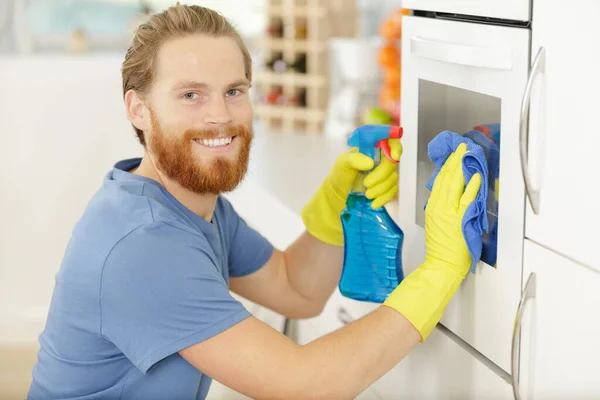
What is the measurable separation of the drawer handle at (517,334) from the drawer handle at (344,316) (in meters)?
0.72

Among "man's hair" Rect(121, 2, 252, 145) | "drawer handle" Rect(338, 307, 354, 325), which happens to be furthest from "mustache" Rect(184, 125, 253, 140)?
"drawer handle" Rect(338, 307, 354, 325)

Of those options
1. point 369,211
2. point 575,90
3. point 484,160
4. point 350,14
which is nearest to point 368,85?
point 350,14

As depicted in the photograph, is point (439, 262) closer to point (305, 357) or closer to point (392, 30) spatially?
point (305, 357)

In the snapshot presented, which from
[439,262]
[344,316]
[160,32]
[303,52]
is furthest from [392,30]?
[439,262]

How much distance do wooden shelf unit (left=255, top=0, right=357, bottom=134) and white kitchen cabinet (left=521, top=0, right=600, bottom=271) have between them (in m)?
2.21

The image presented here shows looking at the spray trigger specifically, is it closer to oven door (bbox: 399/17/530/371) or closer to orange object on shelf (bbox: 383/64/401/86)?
oven door (bbox: 399/17/530/371)

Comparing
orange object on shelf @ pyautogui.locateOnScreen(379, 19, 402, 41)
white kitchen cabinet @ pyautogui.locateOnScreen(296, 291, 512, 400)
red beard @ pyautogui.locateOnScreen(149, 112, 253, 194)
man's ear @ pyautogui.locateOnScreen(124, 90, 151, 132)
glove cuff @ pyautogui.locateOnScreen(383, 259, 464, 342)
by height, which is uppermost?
orange object on shelf @ pyautogui.locateOnScreen(379, 19, 402, 41)

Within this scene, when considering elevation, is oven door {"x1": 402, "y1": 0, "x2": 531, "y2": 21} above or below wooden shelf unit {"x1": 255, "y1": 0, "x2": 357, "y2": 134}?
above

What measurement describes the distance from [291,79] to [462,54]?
218 centimetres

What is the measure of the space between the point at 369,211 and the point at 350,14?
78.7 inches

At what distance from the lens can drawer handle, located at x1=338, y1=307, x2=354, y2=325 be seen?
1.88 m

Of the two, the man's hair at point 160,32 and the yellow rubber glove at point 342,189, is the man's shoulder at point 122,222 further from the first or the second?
the yellow rubber glove at point 342,189

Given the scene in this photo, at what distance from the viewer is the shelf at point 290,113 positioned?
3.30m

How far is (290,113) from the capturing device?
337 centimetres
